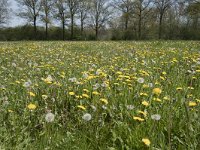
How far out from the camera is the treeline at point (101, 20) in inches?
1987

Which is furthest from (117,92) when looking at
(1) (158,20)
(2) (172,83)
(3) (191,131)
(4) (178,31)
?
(1) (158,20)

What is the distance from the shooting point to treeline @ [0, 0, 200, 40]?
50469 mm

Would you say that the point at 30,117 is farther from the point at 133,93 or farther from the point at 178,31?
the point at 178,31

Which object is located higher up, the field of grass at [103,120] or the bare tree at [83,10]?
the bare tree at [83,10]

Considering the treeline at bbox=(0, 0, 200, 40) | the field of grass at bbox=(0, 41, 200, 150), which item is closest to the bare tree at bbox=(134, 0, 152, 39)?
the treeline at bbox=(0, 0, 200, 40)

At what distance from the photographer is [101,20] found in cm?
5984

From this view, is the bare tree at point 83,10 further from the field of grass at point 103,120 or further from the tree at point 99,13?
the field of grass at point 103,120

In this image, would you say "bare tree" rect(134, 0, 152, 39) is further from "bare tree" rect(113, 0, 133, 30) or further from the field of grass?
the field of grass

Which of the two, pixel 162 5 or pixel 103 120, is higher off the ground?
pixel 162 5

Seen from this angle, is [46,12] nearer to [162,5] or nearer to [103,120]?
[162,5]

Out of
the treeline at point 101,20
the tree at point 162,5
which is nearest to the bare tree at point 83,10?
the treeline at point 101,20

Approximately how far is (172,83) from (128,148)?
6.33 feet

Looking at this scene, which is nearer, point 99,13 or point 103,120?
point 103,120

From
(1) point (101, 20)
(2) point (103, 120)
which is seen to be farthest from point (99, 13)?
(2) point (103, 120)
